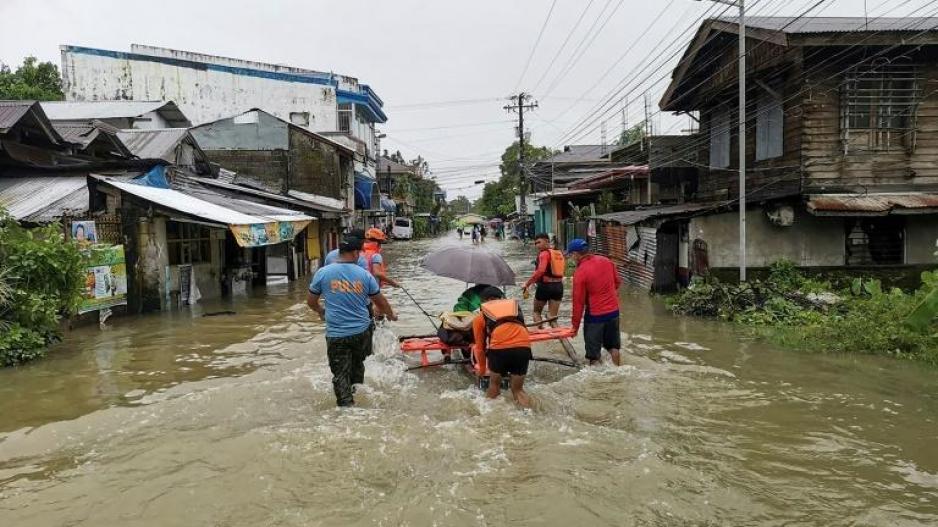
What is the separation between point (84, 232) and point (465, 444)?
9.56 meters

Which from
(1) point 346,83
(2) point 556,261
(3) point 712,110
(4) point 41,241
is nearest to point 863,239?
(3) point 712,110

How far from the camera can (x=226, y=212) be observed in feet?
46.4

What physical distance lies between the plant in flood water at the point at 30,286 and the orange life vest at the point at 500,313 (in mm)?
6836

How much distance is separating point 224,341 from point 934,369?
10569mm

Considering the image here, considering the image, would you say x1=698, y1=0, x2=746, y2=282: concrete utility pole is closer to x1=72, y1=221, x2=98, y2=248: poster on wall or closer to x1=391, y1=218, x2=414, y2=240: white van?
x1=72, y1=221, x2=98, y2=248: poster on wall

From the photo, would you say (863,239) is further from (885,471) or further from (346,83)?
(346,83)

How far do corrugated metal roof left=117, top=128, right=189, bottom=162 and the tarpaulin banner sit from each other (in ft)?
16.3

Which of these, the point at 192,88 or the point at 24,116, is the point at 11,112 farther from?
the point at 192,88

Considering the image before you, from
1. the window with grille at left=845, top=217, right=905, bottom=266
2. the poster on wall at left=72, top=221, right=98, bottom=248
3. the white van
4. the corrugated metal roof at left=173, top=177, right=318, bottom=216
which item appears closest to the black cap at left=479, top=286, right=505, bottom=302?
the poster on wall at left=72, top=221, right=98, bottom=248

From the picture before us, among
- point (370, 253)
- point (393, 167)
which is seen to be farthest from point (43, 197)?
point (393, 167)

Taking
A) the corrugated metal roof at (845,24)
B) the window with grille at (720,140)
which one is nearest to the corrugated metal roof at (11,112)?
the corrugated metal roof at (845,24)

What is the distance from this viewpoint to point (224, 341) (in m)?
10.8

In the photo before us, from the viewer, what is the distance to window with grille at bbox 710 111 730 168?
17.9 metres

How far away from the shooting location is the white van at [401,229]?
172ft
